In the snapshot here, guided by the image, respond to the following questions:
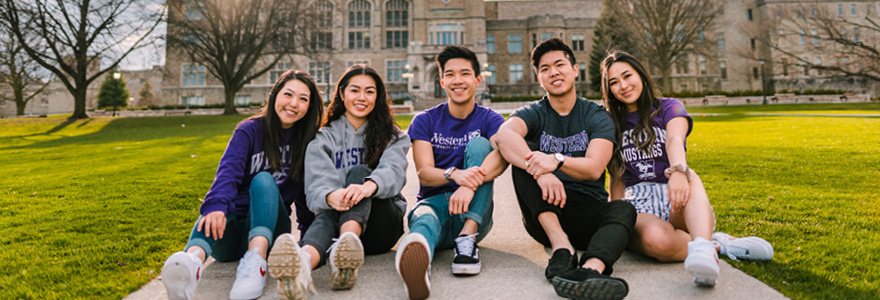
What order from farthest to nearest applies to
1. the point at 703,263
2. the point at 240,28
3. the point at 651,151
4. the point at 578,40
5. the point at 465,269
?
the point at 578,40 < the point at 240,28 < the point at 651,151 < the point at 465,269 < the point at 703,263

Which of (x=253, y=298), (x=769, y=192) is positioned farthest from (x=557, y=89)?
(x=769, y=192)

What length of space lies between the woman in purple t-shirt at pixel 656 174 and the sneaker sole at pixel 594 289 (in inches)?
27.7

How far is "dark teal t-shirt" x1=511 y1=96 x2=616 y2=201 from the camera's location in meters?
3.06

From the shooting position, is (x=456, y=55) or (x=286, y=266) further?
(x=456, y=55)

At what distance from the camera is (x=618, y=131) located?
3.21m

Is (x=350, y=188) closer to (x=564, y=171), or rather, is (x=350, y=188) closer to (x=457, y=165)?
(x=457, y=165)

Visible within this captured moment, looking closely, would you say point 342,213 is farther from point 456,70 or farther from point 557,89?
point 557,89

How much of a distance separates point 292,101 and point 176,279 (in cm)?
137

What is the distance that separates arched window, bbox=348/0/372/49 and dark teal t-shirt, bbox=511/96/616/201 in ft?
133

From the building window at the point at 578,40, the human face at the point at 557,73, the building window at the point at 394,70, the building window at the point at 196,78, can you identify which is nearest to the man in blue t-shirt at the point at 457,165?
the human face at the point at 557,73

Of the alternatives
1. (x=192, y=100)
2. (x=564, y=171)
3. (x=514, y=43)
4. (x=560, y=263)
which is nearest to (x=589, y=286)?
(x=560, y=263)

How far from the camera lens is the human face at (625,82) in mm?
3145

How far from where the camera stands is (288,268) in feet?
7.36

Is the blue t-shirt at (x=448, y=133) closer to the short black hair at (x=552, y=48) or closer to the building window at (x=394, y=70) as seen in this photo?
the short black hair at (x=552, y=48)
